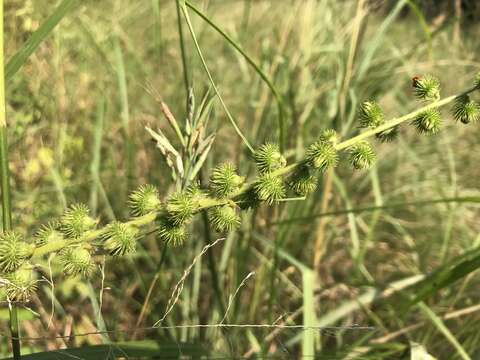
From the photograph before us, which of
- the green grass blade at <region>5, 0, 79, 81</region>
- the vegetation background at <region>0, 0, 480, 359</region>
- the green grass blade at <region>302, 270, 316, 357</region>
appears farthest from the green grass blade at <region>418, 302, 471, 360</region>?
the green grass blade at <region>5, 0, 79, 81</region>

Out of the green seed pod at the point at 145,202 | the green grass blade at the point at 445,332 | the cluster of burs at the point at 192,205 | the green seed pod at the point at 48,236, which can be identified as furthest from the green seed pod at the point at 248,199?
the green grass blade at the point at 445,332

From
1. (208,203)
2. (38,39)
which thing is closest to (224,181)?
(208,203)

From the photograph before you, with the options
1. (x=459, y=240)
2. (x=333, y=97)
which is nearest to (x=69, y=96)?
(x=333, y=97)

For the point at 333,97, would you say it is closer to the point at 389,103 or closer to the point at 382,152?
the point at 382,152

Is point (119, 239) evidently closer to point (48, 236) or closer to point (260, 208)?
point (48, 236)

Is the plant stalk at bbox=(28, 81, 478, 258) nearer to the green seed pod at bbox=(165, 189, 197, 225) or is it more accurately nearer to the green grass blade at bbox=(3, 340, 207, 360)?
the green seed pod at bbox=(165, 189, 197, 225)
